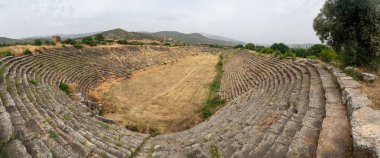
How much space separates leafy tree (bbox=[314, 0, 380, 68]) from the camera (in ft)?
37.6

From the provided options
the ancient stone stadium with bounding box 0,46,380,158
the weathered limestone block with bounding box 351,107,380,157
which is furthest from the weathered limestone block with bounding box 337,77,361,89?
the weathered limestone block with bounding box 351,107,380,157

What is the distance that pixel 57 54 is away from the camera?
2328 cm

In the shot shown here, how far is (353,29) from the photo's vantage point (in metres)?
12.0

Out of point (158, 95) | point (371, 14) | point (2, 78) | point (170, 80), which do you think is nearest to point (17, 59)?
point (2, 78)

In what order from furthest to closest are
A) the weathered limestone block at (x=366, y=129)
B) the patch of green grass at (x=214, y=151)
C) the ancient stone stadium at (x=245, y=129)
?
the patch of green grass at (x=214, y=151)
the ancient stone stadium at (x=245, y=129)
the weathered limestone block at (x=366, y=129)

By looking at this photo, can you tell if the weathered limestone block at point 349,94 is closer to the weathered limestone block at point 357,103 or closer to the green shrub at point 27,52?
the weathered limestone block at point 357,103

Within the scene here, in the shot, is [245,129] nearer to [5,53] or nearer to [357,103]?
[357,103]

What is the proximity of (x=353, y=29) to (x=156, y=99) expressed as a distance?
11.7m

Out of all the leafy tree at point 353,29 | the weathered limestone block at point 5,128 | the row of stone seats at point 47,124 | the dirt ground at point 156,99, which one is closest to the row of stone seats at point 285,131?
the row of stone seats at point 47,124

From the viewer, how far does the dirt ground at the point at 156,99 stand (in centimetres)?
1303

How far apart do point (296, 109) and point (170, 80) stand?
16.9 m

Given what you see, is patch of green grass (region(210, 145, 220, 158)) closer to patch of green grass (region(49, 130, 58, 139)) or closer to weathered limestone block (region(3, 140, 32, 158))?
patch of green grass (region(49, 130, 58, 139))

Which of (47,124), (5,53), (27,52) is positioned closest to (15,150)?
(47,124)

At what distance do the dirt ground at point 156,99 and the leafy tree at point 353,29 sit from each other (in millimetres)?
7591
